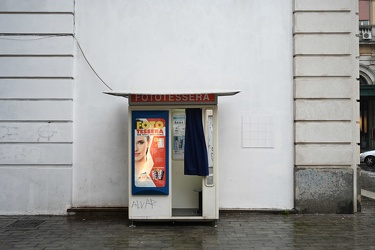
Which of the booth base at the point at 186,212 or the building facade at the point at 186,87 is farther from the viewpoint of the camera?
the building facade at the point at 186,87

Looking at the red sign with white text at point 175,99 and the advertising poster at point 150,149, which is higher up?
the red sign with white text at point 175,99

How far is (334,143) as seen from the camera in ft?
32.2

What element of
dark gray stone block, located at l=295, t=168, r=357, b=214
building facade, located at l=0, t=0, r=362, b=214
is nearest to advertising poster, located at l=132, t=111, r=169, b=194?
building facade, located at l=0, t=0, r=362, b=214

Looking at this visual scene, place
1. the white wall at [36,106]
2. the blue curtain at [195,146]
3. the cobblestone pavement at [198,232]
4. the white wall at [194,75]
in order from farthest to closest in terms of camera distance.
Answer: the white wall at [194,75]
the white wall at [36,106]
the blue curtain at [195,146]
the cobblestone pavement at [198,232]

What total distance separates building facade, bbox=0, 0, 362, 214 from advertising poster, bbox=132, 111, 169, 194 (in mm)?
1253

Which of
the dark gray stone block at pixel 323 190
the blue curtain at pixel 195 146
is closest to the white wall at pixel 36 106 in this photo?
the blue curtain at pixel 195 146

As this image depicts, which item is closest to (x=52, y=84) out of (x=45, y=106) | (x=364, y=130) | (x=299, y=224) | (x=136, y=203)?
(x=45, y=106)

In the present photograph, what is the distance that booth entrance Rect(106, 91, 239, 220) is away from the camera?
340 inches

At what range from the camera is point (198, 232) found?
8.23 meters

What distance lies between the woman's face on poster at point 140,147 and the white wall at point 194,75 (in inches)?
49.3

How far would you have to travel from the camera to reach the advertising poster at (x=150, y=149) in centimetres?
868

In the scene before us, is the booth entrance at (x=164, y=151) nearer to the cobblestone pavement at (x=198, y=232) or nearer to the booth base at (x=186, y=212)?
the booth base at (x=186, y=212)

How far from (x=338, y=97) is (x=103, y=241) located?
6.55 meters

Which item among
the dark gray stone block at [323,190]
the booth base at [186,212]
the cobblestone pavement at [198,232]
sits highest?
the dark gray stone block at [323,190]
